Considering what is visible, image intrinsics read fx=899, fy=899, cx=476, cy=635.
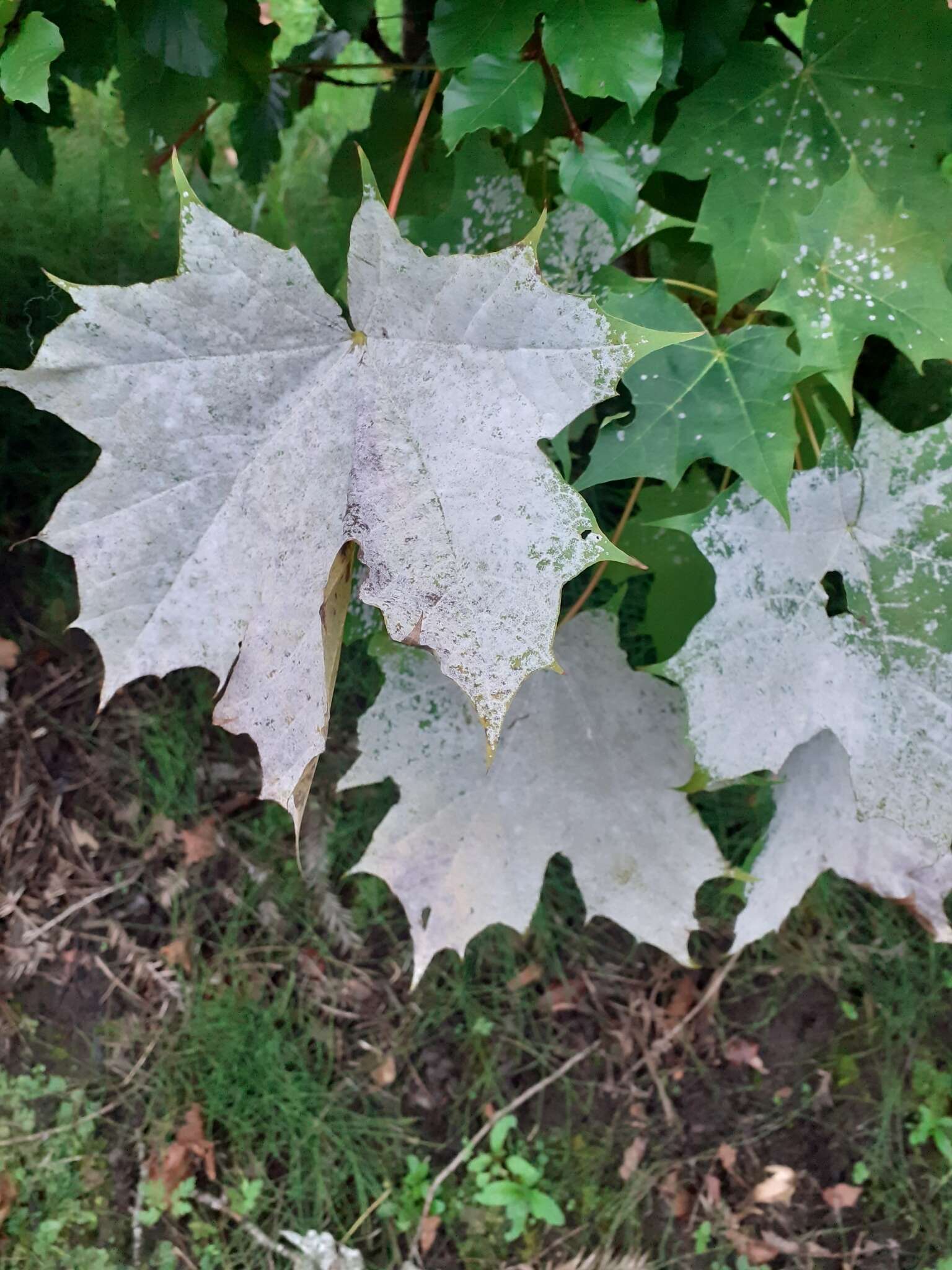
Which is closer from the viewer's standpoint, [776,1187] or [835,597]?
[835,597]

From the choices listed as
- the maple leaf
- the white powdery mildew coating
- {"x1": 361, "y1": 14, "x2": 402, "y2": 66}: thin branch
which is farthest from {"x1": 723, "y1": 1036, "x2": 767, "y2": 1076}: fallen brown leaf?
{"x1": 361, "y1": 14, "x2": 402, "y2": 66}: thin branch

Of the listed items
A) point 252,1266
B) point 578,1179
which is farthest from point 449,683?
point 252,1266

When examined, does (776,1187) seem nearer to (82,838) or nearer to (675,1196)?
(675,1196)

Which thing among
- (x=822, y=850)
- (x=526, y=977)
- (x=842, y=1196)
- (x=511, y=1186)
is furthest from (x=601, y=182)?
(x=842, y=1196)

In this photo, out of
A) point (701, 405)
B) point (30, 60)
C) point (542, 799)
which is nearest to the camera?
point (30, 60)

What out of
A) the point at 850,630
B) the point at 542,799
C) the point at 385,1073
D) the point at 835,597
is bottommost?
the point at 385,1073

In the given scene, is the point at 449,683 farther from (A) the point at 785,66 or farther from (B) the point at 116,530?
(A) the point at 785,66

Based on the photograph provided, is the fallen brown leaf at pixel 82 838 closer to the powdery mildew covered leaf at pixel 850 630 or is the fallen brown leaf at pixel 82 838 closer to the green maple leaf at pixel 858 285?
the powdery mildew covered leaf at pixel 850 630

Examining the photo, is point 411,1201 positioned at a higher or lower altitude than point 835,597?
lower
